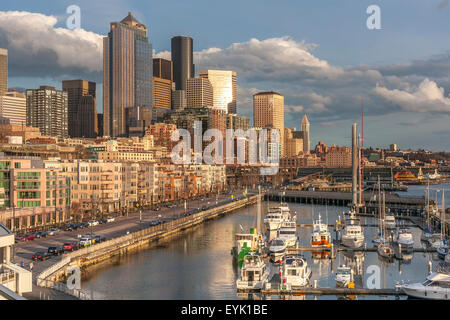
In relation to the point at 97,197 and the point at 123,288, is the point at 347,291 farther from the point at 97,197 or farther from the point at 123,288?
the point at 97,197

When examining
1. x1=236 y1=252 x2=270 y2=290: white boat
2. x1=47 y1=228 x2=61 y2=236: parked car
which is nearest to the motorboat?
x1=236 y1=252 x2=270 y2=290: white boat

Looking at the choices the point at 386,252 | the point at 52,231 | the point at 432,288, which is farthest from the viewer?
the point at 52,231

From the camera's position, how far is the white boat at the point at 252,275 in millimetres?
34438

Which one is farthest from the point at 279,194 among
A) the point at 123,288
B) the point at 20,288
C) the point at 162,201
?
the point at 20,288

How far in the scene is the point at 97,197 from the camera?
7594cm

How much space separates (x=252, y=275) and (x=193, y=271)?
23.8 feet

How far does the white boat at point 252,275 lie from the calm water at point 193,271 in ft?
3.32

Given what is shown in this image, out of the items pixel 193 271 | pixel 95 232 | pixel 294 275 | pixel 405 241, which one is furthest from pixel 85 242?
pixel 405 241

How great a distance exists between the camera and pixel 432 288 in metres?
31.7

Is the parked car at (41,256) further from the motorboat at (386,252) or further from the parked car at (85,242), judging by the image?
the motorboat at (386,252)

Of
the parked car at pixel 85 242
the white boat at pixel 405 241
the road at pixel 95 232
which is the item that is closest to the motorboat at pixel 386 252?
the white boat at pixel 405 241

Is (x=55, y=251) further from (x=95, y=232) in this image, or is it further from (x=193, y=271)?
(x=95, y=232)

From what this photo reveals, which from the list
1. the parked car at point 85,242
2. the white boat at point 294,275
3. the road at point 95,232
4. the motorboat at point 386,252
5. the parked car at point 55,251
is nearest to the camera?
the white boat at point 294,275
